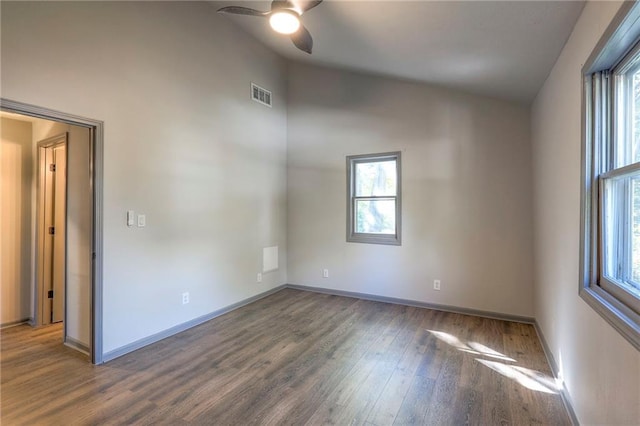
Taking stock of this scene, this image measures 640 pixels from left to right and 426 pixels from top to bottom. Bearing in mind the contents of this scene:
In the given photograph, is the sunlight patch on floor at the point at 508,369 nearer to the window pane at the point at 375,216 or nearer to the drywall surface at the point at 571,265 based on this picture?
the drywall surface at the point at 571,265

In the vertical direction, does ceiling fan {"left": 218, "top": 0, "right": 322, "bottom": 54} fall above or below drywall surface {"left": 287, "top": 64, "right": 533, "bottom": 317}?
above

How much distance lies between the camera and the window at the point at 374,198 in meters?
4.34

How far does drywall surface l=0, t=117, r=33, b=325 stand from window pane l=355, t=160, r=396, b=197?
4173 millimetres

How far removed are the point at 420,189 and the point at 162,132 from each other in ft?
10.3

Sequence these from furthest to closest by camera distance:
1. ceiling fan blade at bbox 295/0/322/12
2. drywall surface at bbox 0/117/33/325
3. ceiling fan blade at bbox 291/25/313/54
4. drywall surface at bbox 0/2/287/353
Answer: drywall surface at bbox 0/117/33/325 → ceiling fan blade at bbox 291/25/313/54 → drywall surface at bbox 0/2/287/353 → ceiling fan blade at bbox 295/0/322/12

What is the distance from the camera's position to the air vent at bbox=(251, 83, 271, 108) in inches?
172

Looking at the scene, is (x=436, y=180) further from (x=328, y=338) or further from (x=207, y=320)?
(x=207, y=320)

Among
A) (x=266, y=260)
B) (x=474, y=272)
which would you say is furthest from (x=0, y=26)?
(x=474, y=272)

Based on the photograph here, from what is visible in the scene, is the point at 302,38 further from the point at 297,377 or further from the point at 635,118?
the point at 297,377

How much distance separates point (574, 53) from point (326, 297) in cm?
383

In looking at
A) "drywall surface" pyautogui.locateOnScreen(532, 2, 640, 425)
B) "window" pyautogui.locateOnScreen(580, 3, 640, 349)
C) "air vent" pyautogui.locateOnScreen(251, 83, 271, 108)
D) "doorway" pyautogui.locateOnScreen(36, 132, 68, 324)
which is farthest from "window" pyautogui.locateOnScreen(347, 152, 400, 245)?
"doorway" pyautogui.locateOnScreen(36, 132, 68, 324)

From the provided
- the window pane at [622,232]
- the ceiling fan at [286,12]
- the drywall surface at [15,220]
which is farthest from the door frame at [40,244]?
the window pane at [622,232]

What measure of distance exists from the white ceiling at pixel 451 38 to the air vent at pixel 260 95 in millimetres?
759

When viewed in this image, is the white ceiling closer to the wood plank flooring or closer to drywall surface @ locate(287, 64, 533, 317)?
drywall surface @ locate(287, 64, 533, 317)
